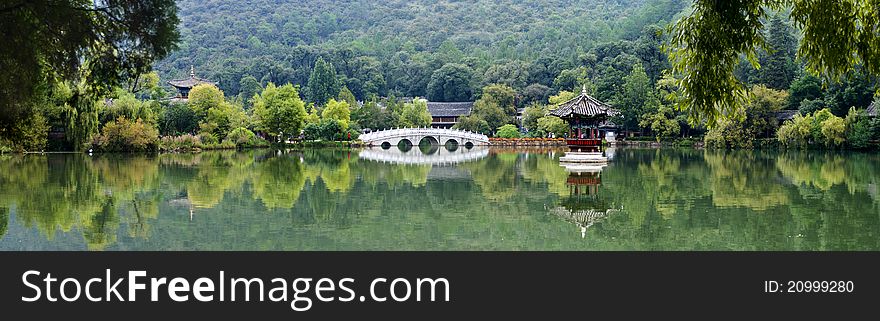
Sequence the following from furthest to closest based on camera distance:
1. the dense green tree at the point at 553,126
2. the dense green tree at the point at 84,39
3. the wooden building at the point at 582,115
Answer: the dense green tree at the point at 553,126 → the wooden building at the point at 582,115 → the dense green tree at the point at 84,39

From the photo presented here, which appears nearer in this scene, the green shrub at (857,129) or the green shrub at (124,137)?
the green shrub at (124,137)

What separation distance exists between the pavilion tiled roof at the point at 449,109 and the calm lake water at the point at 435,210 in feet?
149

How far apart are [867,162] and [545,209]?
1771 centimetres

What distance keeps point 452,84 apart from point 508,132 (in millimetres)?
18775

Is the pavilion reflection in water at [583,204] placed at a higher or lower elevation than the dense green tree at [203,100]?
lower

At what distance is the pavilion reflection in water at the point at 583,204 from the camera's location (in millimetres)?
11391

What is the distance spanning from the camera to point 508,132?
55.0 meters

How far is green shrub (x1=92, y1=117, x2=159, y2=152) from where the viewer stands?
3191 cm

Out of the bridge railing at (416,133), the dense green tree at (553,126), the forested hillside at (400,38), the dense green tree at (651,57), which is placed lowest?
the bridge railing at (416,133)

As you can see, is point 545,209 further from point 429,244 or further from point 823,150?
point 823,150

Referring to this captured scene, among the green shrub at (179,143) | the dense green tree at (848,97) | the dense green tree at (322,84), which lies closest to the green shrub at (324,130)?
the green shrub at (179,143)

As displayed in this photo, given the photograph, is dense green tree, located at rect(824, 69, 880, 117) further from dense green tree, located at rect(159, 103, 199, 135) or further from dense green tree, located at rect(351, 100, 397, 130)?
dense green tree, located at rect(159, 103, 199, 135)

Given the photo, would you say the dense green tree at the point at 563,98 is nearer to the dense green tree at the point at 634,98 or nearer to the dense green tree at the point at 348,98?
the dense green tree at the point at 634,98

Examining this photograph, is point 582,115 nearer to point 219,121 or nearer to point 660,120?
point 219,121
